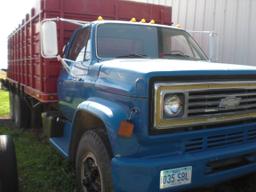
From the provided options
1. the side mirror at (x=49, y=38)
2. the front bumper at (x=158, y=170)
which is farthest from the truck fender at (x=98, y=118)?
the side mirror at (x=49, y=38)

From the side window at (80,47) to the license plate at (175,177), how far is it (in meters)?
1.97

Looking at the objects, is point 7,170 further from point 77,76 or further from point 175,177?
point 175,177

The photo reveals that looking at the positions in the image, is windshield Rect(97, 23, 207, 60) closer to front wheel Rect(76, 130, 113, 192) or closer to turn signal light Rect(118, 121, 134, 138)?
front wheel Rect(76, 130, 113, 192)

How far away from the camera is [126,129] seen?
295 cm

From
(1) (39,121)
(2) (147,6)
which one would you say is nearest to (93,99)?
(2) (147,6)

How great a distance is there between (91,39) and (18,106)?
5.07 metres

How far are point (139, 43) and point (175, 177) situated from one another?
2.08 m

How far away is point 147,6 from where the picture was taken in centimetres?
652

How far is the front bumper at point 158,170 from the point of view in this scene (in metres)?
2.88

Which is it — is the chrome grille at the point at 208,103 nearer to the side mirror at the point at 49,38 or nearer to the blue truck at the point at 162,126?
the blue truck at the point at 162,126

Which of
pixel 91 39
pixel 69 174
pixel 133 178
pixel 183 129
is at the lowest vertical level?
pixel 69 174

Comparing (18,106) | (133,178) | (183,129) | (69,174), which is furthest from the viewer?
(18,106)

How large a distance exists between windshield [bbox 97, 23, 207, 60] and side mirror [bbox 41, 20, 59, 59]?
525 millimetres

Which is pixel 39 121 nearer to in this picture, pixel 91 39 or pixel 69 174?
pixel 69 174
